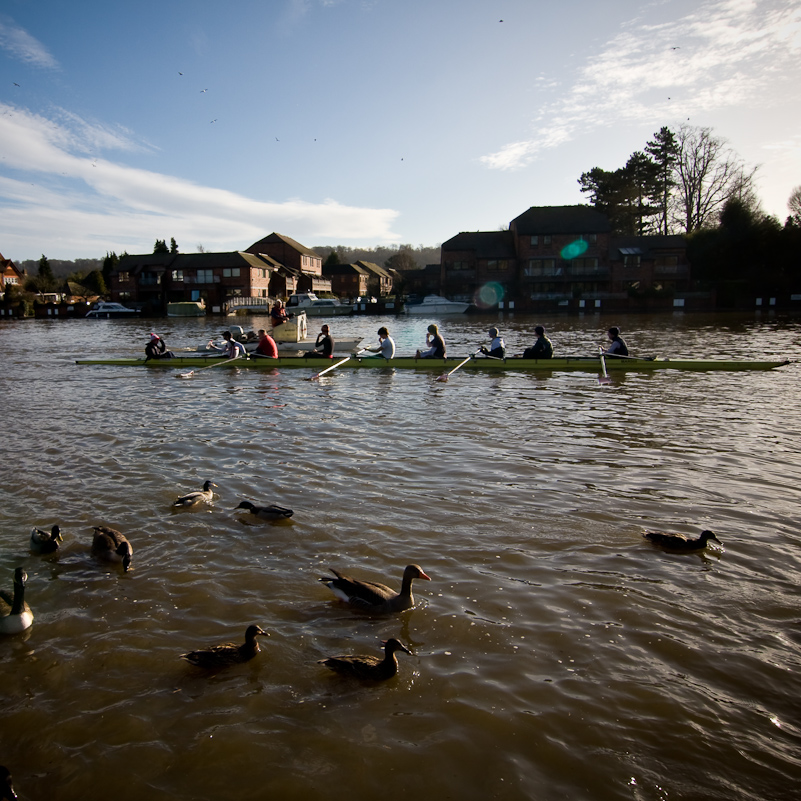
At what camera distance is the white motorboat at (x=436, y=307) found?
2445 inches

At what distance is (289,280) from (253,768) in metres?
80.9

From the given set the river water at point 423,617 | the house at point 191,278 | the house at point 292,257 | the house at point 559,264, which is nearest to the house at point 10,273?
the house at point 191,278

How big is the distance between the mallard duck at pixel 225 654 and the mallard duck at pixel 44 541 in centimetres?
264

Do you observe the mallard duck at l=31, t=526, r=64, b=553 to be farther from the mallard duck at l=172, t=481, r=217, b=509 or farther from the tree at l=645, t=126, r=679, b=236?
the tree at l=645, t=126, r=679, b=236

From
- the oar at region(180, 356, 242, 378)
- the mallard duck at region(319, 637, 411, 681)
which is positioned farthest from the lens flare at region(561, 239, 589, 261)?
the mallard duck at region(319, 637, 411, 681)

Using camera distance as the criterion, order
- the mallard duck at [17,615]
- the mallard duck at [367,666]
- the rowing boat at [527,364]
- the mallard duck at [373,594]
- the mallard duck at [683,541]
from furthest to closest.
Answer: the rowing boat at [527,364] < the mallard duck at [683,541] < the mallard duck at [373,594] < the mallard duck at [17,615] < the mallard duck at [367,666]

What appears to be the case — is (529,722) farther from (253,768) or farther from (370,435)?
(370,435)

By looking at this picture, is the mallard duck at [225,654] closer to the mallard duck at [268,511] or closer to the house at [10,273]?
the mallard duck at [268,511]

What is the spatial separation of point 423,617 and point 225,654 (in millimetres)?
1645

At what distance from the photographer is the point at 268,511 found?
6.86 m

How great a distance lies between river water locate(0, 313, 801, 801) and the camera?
3.53 metres

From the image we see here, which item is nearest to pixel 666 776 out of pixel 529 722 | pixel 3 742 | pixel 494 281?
pixel 529 722

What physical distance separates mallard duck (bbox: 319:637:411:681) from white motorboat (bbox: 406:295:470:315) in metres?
59.2

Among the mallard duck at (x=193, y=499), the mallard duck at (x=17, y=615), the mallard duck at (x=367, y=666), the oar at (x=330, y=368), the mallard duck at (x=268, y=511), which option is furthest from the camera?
the oar at (x=330, y=368)
